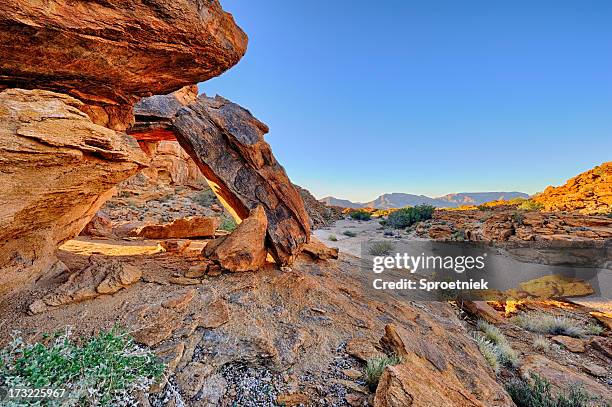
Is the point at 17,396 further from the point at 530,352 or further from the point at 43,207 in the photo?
the point at 530,352

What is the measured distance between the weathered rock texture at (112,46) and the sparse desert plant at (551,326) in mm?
10417

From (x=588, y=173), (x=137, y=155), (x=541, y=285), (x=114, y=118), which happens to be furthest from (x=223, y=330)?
(x=588, y=173)

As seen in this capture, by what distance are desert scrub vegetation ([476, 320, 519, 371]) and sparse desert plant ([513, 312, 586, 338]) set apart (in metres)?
1.25

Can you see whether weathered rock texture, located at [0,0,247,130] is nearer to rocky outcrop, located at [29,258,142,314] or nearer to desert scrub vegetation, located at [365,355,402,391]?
rocky outcrop, located at [29,258,142,314]

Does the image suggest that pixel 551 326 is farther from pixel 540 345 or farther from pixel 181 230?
pixel 181 230

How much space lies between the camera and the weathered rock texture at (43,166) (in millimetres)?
3012

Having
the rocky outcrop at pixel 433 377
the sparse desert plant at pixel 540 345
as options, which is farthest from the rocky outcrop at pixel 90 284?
the sparse desert plant at pixel 540 345

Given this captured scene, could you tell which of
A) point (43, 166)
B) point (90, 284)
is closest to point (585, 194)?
point (90, 284)

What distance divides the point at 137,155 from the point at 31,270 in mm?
2716

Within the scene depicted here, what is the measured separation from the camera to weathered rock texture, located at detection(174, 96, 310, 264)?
261 inches

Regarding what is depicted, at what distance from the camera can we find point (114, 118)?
5.16m

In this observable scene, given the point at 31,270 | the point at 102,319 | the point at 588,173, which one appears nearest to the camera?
the point at 102,319

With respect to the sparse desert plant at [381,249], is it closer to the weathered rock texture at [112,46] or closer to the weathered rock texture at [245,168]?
the weathered rock texture at [245,168]

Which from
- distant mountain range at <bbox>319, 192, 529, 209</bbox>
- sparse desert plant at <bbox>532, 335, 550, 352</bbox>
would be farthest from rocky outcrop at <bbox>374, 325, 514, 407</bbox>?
distant mountain range at <bbox>319, 192, 529, 209</bbox>
